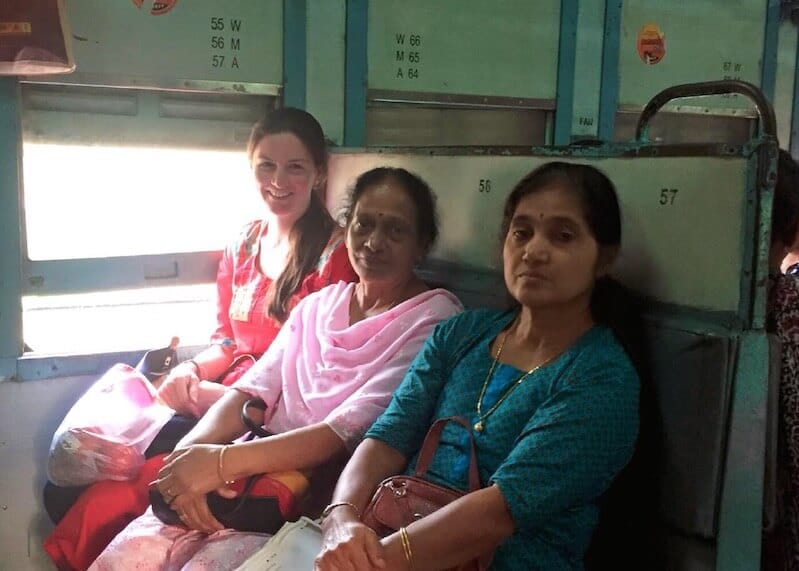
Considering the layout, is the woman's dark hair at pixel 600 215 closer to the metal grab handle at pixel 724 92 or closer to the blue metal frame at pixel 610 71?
the metal grab handle at pixel 724 92

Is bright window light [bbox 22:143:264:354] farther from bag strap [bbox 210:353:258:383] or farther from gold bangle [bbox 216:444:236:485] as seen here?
gold bangle [bbox 216:444:236:485]

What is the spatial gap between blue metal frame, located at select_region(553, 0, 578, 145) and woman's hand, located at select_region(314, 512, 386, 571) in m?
2.13

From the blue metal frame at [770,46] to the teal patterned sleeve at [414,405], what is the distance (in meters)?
2.62

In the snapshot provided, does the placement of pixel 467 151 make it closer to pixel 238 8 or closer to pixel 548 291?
pixel 548 291

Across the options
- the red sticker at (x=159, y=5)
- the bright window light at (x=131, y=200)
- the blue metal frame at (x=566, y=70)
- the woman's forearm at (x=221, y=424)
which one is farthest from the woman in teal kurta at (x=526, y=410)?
the blue metal frame at (x=566, y=70)

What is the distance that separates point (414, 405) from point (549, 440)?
346mm

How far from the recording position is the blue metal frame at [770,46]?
362 cm

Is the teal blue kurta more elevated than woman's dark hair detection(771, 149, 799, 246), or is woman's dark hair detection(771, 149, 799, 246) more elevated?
woman's dark hair detection(771, 149, 799, 246)

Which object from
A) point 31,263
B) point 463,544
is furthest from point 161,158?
point 463,544

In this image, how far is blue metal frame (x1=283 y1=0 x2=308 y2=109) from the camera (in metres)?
2.60

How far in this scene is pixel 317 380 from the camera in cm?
189

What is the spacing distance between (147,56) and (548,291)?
1.47 m

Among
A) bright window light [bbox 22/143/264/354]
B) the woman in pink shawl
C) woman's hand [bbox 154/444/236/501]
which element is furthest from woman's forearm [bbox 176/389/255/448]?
bright window light [bbox 22/143/264/354]

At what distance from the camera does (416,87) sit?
2883 mm
